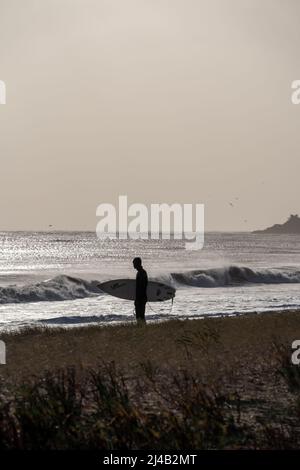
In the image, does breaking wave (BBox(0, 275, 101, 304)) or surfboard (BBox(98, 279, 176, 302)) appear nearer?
surfboard (BBox(98, 279, 176, 302))

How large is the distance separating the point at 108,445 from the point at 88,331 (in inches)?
423

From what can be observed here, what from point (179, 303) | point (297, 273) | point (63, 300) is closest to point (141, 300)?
point (179, 303)

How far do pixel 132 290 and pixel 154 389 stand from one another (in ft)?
61.4

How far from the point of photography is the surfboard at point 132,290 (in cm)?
2678

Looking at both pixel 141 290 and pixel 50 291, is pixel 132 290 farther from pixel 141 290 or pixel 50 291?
pixel 50 291

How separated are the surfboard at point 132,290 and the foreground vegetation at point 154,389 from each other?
9.35 meters

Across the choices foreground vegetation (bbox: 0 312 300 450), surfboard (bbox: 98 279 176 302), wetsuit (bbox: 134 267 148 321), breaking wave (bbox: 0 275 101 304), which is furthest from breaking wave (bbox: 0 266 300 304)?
foreground vegetation (bbox: 0 312 300 450)

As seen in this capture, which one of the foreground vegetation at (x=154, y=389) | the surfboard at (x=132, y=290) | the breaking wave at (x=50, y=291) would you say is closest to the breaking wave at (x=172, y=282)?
the breaking wave at (x=50, y=291)

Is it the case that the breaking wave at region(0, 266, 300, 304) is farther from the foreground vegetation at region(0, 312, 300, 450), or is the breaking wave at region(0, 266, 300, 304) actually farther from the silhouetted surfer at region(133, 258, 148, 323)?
the foreground vegetation at region(0, 312, 300, 450)

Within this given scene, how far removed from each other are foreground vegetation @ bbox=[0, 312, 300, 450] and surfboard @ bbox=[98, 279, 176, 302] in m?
9.35

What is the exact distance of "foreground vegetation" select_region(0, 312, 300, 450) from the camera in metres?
6.81

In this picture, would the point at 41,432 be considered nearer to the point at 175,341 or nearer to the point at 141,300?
the point at 175,341

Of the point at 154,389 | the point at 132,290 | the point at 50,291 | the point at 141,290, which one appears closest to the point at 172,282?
the point at 50,291
